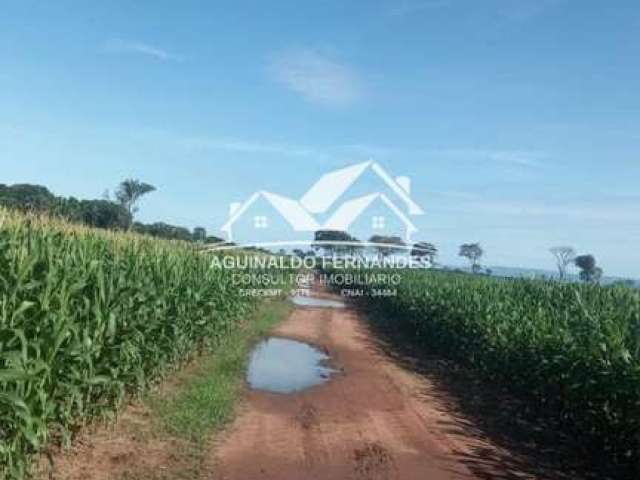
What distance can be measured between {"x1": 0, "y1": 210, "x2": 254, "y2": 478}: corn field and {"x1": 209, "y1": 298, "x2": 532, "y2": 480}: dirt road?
5.24 ft

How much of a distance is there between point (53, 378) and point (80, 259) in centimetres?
206

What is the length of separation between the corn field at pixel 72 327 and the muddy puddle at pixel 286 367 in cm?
207

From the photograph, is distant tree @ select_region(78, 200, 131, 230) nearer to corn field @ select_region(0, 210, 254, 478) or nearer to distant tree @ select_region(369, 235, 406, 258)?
corn field @ select_region(0, 210, 254, 478)

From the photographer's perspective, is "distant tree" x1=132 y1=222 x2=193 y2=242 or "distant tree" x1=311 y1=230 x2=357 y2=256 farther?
"distant tree" x1=311 y1=230 x2=357 y2=256

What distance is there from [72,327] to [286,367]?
345 inches

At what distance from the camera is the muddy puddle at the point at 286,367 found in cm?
1240

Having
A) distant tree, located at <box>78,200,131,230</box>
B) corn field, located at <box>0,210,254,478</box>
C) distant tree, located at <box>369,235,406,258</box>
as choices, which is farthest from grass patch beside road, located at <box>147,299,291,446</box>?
distant tree, located at <box>369,235,406,258</box>

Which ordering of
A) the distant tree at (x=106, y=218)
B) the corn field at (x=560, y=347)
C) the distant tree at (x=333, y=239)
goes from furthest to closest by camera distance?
the distant tree at (x=333, y=239), the distant tree at (x=106, y=218), the corn field at (x=560, y=347)

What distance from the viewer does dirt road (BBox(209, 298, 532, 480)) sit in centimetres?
752

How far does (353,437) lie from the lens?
29.2 feet

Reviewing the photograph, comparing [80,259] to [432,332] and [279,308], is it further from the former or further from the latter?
[279,308]

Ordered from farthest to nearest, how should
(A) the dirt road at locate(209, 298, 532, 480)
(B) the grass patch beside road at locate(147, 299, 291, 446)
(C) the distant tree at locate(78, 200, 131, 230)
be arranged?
(C) the distant tree at locate(78, 200, 131, 230)
(B) the grass patch beside road at locate(147, 299, 291, 446)
(A) the dirt road at locate(209, 298, 532, 480)

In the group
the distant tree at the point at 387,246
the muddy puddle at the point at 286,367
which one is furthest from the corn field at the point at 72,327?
the distant tree at the point at 387,246

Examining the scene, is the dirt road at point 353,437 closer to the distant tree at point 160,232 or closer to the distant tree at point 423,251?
the distant tree at point 160,232
